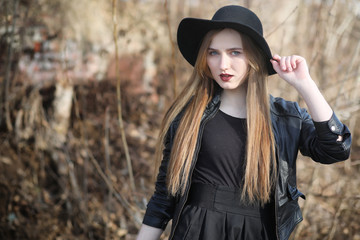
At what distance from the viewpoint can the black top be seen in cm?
194

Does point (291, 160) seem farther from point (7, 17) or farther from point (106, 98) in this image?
point (106, 98)

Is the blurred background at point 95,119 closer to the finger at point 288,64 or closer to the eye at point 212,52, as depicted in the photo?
the eye at point 212,52

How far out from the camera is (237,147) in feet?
6.42

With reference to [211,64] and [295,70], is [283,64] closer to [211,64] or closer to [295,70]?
[295,70]

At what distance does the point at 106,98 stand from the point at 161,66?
1.66 m

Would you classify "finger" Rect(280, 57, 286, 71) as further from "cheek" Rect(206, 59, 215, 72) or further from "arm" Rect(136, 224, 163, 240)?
"arm" Rect(136, 224, 163, 240)

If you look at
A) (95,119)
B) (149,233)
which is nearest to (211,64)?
(149,233)

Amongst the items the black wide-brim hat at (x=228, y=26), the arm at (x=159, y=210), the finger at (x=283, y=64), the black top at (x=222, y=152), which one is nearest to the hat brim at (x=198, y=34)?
the black wide-brim hat at (x=228, y=26)

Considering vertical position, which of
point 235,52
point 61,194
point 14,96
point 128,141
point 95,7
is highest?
Result: point 95,7

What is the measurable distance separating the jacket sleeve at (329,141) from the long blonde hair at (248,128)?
19cm

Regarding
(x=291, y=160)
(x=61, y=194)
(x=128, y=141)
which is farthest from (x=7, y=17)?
(x=291, y=160)

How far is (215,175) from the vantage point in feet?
6.41

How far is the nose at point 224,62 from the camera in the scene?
1.90 metres

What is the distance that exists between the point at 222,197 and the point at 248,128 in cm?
37
